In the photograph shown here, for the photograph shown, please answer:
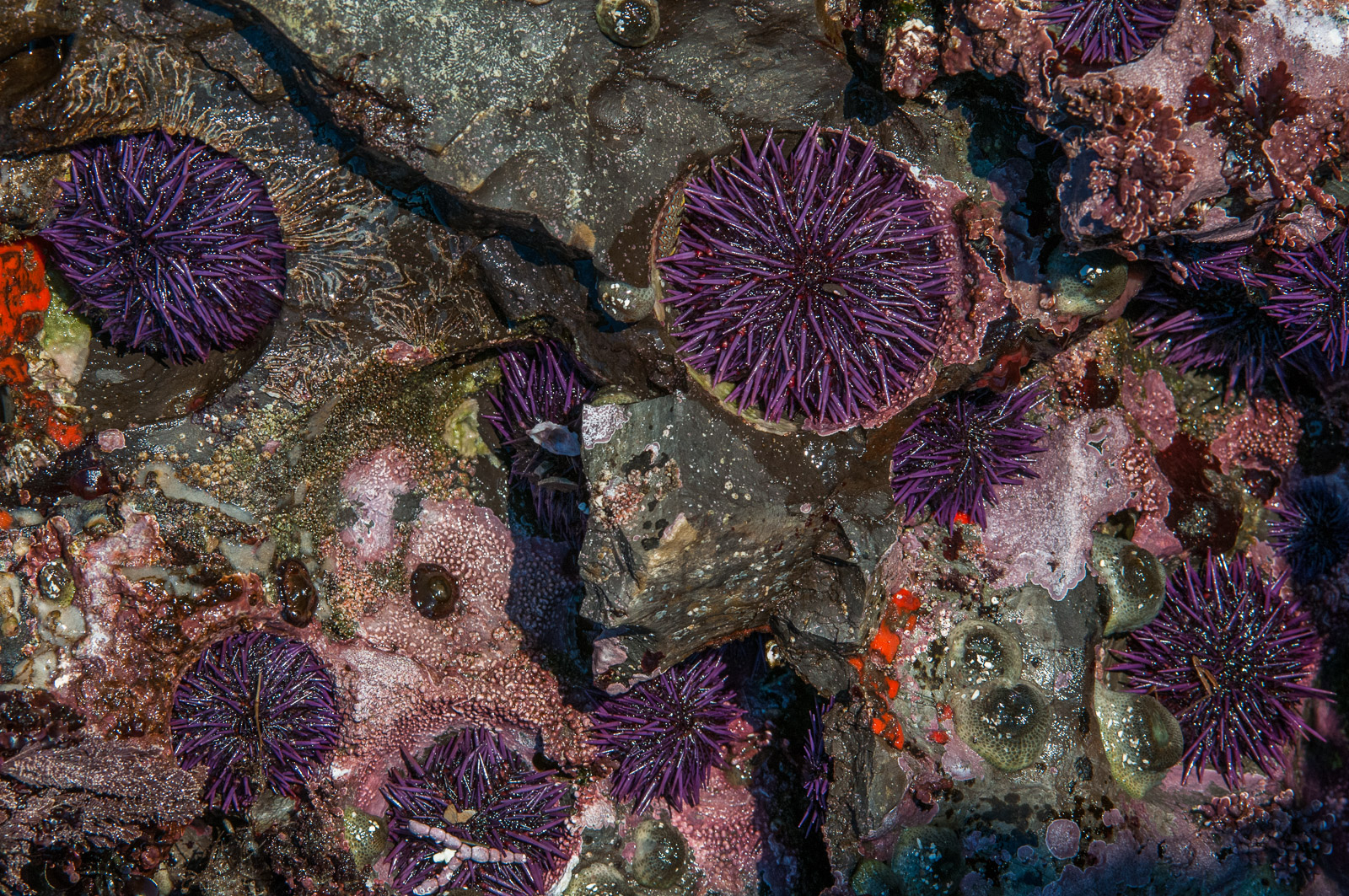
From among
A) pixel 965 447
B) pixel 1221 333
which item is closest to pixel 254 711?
pixel 965 447

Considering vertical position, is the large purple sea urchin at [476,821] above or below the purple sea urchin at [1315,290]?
below

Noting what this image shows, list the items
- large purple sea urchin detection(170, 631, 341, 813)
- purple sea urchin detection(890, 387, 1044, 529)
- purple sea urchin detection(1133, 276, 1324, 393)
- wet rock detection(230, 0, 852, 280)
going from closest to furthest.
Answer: wet rock detection(230, 0, 852, 280)
purple sea urchin detection(890, 387, 1044, 529)
large purple sea urchin detection(170, 631, 341, 813)
purple sea urchin detection(1133, 276, 1324, 393)

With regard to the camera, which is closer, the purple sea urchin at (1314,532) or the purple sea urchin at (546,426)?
the purple sea urchin at (546,426)

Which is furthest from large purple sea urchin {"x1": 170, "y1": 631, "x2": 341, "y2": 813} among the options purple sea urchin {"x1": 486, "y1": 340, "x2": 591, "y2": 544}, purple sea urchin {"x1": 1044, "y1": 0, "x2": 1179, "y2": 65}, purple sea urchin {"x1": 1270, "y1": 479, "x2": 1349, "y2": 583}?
purple sea urchin {"x1": 1270, "y1": 479, "x2": 1349, "y2": 583}

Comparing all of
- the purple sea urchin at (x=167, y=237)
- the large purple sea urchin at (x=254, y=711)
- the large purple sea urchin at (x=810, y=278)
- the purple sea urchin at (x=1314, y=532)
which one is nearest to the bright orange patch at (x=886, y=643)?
the large purple sea urchin at (x=810, y=278)

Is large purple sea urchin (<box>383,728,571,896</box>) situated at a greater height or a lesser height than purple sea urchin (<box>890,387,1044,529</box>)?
lesser

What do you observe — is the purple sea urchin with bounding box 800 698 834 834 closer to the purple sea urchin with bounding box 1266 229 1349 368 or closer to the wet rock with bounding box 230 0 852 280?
the wet rock with bounding box 230 0 852 280

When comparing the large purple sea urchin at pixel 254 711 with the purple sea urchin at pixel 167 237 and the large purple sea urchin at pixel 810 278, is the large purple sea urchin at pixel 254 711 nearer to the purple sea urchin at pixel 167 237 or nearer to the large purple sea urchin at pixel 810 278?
the purple sea urchin at pixel 167 237
